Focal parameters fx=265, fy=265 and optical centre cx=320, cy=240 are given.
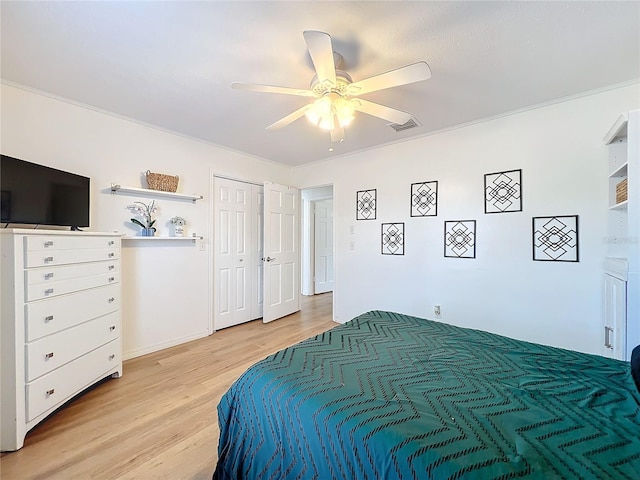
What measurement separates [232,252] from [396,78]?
9.61 feet

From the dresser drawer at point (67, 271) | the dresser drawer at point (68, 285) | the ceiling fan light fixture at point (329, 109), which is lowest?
the dresser drawer at point (68, 285)

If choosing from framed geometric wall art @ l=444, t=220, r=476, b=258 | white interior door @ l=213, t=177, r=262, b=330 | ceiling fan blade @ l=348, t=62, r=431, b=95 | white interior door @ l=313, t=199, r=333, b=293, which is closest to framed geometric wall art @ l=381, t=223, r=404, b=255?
framed geometric wall art @ l=444, t=220, r=476, b=258

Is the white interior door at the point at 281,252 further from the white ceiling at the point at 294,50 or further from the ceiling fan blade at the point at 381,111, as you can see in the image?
the ceiling fan blade at the point at 381,111

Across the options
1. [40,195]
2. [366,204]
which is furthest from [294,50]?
[366,204]

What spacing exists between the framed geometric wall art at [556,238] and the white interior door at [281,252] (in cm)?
301

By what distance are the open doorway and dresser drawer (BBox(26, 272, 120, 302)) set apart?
3.92m

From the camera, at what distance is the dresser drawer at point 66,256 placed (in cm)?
161

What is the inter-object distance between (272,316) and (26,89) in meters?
3.32

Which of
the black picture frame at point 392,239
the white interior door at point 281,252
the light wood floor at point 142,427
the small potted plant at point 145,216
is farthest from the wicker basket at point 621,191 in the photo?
the small potted plant at point 145,216

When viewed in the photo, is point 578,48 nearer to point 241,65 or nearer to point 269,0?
point 269,0

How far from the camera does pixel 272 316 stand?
152 inches

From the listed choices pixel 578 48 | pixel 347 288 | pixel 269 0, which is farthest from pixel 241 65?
pixel 347 288

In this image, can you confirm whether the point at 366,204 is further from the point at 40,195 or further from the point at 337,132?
the point at 40,195

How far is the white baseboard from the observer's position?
8.62 feet
